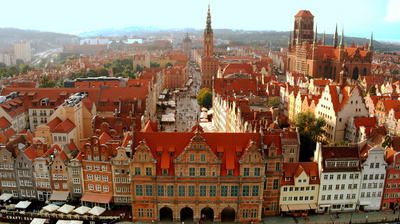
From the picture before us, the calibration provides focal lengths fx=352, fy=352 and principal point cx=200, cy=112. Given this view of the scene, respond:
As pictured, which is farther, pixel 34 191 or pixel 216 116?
pixel 216 116

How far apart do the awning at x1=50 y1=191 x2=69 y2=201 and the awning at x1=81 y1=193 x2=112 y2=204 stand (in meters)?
3.43

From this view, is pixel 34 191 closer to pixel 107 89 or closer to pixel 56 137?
pixel 56 137

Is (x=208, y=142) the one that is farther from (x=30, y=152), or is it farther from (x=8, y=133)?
(x=8, y=133)

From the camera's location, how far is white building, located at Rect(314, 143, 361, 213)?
187 ft

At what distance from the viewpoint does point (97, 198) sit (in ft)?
192

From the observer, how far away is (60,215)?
5562 cm

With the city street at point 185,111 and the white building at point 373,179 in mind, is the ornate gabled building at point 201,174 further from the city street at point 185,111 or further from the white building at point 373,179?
the city street at point 185,111

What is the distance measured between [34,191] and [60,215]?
9261 mm

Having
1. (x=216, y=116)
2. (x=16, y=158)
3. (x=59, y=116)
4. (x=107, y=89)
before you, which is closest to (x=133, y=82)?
(x=107, y=89)

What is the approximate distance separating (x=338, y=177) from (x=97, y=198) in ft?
130

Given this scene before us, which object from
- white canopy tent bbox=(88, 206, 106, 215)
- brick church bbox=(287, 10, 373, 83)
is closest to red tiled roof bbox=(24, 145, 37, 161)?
white canopy tent bbox=(88, 206, 106, 215)

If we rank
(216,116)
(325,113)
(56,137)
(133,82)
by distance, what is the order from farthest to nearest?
(133,82) → (216,116) → (325,113) → (56,137)

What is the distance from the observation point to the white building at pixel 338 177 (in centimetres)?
5694

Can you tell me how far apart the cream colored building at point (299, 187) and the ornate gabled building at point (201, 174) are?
2.16 metres
